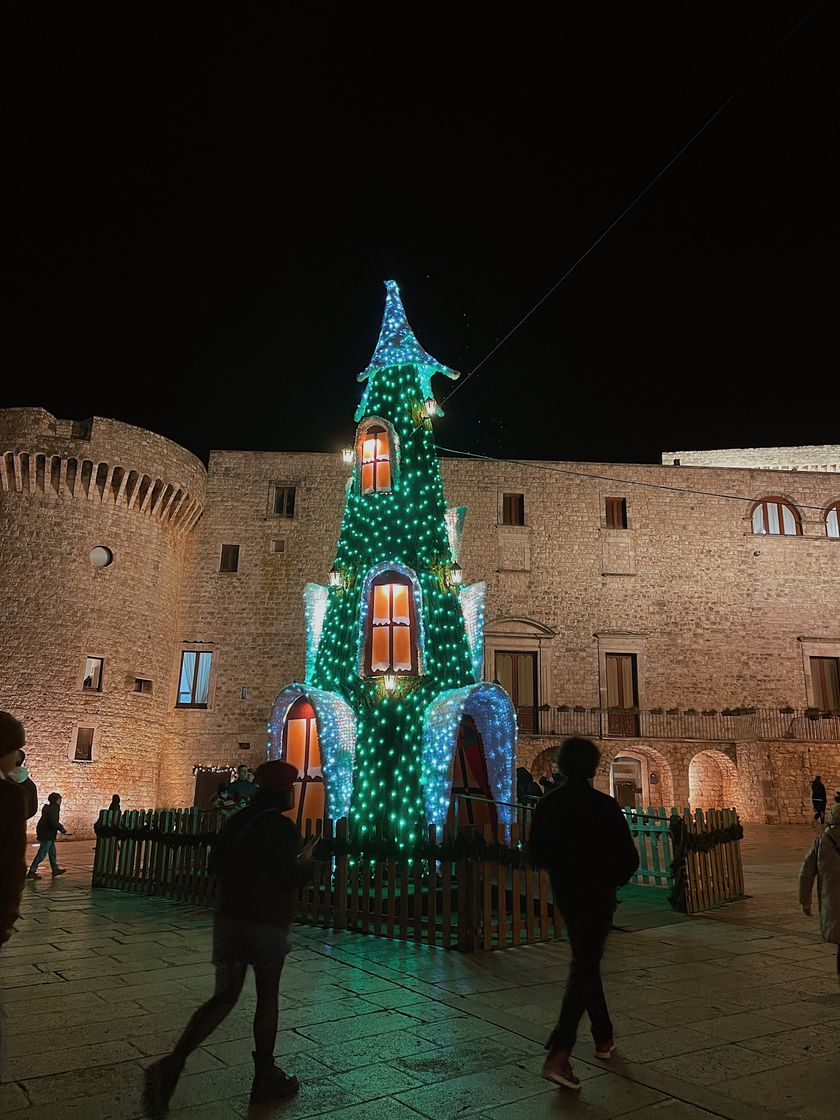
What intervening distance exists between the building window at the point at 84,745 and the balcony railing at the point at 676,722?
1153 centimetres

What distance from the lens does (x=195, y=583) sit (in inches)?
917

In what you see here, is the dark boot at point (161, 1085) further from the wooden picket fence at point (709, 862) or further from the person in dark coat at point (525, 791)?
the person in dark coat at point (525, 791)

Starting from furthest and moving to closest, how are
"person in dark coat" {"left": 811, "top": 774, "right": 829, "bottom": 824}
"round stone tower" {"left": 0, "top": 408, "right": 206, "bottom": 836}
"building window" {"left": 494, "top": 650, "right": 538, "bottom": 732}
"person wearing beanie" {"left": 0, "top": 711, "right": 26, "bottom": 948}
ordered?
"building window" {"left": 494, "top": 650, "right": 538, "bottom": 732}, "round stone tower" {"left": 0, "top": 408, "right": 206, "bottom": 836}, "person in dark coat" {"left": 811, "top": 774, "right": 829, "bottom": 824}, "person wearing beanie" {"left": 0, "top": 711, "right": 26, "bottom": 948}

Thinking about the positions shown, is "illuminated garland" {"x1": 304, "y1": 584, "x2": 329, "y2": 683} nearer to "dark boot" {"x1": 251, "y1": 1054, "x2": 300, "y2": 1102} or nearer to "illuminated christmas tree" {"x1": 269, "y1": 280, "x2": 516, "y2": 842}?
"illuminated christmas tree" {"x1": 269, "y1": 280, "x2": 516, "y2": 842}

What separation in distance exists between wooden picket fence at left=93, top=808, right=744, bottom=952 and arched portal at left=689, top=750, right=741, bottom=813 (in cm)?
1229

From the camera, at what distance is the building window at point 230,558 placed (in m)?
23.4

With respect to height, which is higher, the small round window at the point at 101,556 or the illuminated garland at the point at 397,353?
the illuminated garland at the point at 397,353

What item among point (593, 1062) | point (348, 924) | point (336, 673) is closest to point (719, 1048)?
point (593, 1062)

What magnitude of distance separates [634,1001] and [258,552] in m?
19.7

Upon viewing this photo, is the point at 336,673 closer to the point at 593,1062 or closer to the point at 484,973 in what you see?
the point at 484,973

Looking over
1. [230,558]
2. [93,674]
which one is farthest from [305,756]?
[230,558]

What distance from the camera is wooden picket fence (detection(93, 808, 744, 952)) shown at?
669 centimetres

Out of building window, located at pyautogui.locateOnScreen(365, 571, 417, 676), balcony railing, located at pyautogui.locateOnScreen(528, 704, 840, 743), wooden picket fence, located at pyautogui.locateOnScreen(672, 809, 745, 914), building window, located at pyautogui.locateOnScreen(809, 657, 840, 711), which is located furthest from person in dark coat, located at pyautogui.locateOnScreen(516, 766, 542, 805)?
building window, located at pyautogui.locateOnScreen(809, 657, 840, 711)

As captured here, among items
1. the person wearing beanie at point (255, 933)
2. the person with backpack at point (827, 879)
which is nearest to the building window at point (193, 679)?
the person with backpack at point (827, 879)
